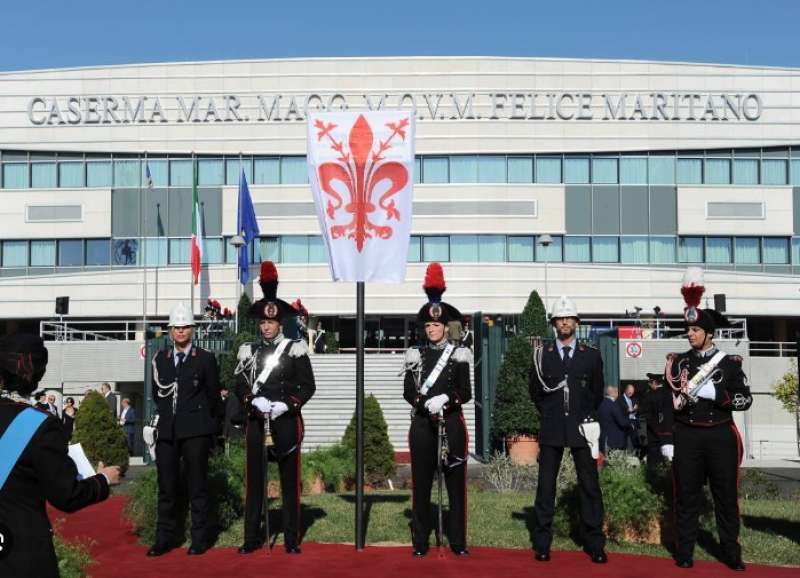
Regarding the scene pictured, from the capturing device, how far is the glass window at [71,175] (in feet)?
163

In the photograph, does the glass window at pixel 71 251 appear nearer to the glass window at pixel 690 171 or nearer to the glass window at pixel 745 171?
the glass window at pixel 690 171

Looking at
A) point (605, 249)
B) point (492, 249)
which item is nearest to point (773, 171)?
point (605, 249)

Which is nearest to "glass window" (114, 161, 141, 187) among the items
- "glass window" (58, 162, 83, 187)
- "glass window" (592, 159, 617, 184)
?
"glass window" (58, 162, 83, 187)

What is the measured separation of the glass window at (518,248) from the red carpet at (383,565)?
40.0 metres

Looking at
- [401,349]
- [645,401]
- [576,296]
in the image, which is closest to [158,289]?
[401,349]

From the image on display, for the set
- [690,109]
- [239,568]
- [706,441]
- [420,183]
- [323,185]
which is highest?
[690,109]

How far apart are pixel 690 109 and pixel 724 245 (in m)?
6.28

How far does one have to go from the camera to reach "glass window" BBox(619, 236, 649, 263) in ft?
160

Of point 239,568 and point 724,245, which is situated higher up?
point 724,245

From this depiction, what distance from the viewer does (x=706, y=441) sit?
28.9 ft

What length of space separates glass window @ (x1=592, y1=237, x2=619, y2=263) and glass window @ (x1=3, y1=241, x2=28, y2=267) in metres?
25.8

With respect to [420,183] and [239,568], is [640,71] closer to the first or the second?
[420,183]

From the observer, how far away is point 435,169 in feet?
160

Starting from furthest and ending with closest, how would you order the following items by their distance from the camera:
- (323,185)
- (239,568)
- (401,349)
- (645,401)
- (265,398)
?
1. (401,349)
2. (645,401)
3. (323,185)
4. (265,398)
5. (239,568)
